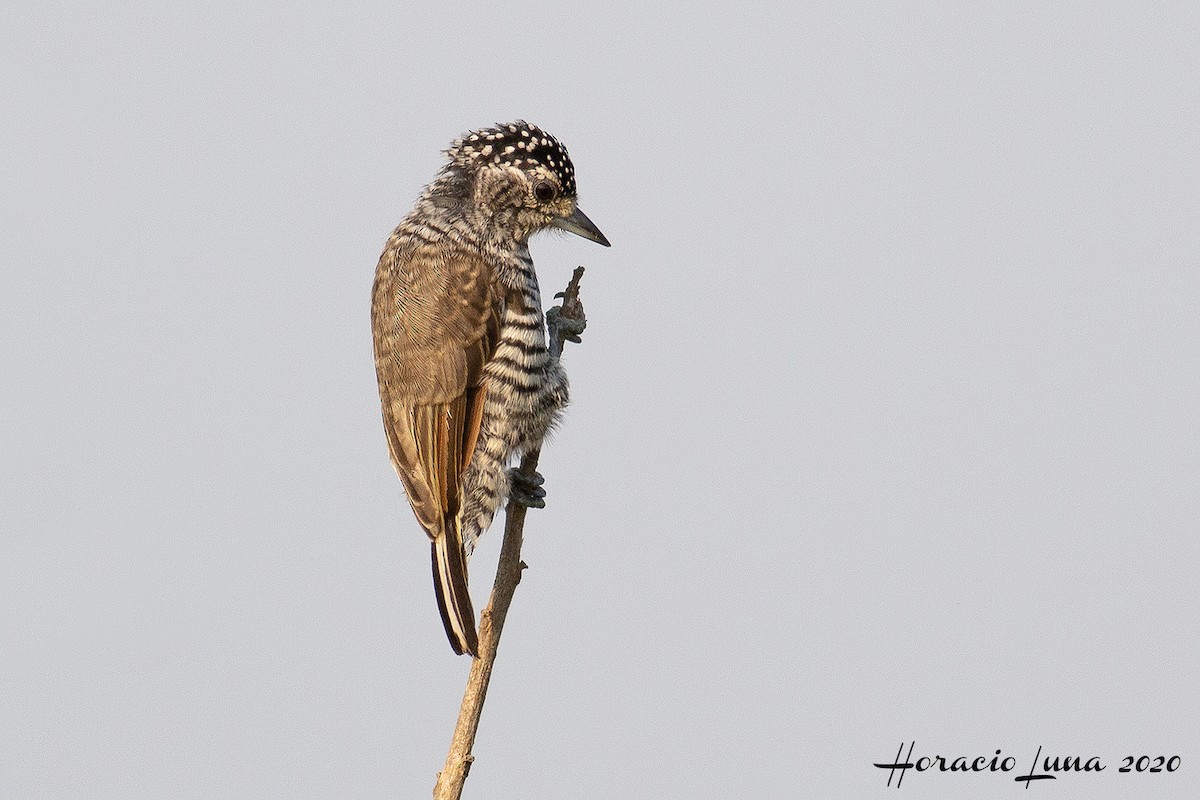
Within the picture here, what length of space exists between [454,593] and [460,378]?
86cm

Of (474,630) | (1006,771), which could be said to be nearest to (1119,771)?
(1006,771)

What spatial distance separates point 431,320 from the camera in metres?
5.29

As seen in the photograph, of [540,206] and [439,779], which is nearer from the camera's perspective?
[439,779]

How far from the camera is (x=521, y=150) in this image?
582 centimetres

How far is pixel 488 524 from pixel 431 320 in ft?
2.74

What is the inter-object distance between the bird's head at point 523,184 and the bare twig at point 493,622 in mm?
468

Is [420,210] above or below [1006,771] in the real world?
above

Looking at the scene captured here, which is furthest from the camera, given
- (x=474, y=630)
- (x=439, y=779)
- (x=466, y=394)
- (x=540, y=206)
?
(x=540, y=206)

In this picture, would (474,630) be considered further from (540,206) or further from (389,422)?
(540,206)

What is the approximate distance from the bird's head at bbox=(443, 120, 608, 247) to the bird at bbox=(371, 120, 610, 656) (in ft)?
0.74

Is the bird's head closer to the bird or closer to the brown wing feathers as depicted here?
the bird

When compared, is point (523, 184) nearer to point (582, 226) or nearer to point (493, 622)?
point (582, 226)

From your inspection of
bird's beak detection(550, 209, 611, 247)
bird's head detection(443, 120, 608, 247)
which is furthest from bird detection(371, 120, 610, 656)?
bird's beak detection(550, 209, 611, 247)

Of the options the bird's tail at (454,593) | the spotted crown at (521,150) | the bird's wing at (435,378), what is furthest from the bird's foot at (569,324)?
the bird's tail at (454,593)
